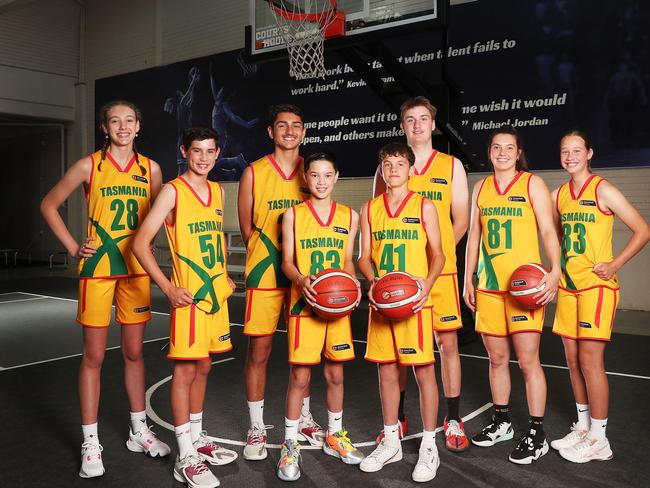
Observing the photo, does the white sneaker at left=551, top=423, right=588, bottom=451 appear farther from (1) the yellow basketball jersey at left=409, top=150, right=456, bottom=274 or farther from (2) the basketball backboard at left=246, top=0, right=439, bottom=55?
(2) the basketball backboard at left=246, top=0, right=439, bottom=55

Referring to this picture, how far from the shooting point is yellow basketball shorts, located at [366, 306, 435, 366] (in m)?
2.67

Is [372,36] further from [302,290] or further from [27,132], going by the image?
[27,132]

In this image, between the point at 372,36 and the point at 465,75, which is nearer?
the point at 372,36

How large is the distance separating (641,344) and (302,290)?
4.39 metres

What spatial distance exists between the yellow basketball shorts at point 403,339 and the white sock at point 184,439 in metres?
0.88

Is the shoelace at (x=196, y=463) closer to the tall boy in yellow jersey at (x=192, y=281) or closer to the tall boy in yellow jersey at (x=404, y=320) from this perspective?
the tall boy in yellow jersey at (x=192, y=281)

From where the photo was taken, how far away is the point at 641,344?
222 inches

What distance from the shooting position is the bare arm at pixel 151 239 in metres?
2.54

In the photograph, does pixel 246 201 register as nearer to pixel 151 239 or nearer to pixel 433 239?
pixel 151 239

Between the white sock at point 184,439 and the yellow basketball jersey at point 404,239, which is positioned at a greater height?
the yellow basketball jersey at point 404,239

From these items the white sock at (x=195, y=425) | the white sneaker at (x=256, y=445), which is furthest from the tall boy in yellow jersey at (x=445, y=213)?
the white sock at (x=195, y=425)

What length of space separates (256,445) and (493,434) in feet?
3.99

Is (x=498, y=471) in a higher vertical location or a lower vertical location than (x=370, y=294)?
lower

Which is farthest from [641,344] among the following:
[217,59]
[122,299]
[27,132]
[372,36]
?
[27,132]
